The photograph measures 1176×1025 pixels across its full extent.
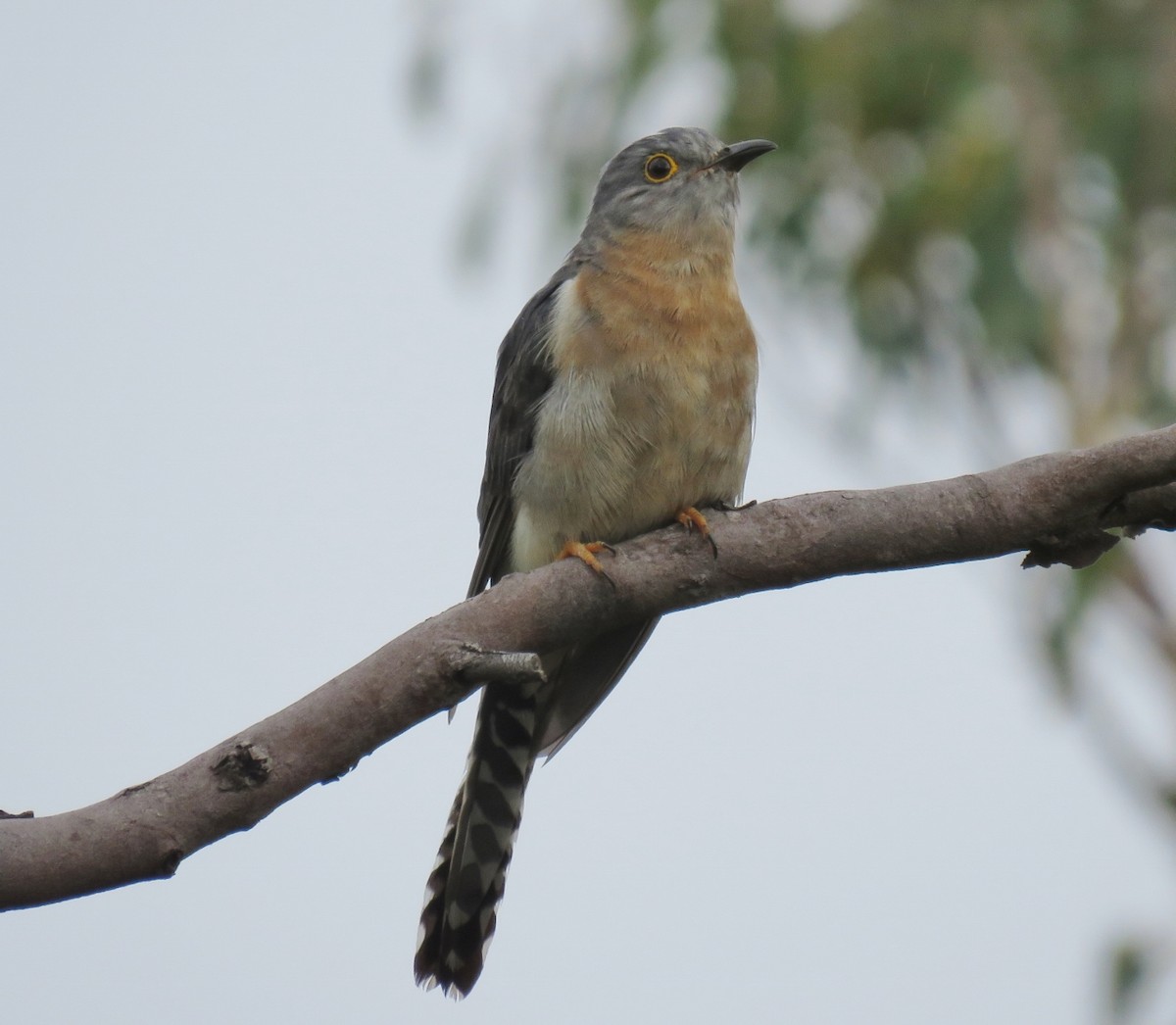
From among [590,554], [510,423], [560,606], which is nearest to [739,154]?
[510,423]

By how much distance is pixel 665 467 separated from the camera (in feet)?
13.3

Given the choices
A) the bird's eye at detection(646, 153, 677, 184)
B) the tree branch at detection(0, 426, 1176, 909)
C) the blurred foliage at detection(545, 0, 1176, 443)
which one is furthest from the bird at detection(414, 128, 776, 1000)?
the blurred foliage at detection(545, 0, 1176, 443)

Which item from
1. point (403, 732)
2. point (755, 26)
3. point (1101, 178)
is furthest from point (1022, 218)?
point (403, 732)

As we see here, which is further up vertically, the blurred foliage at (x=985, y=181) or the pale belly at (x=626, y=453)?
the blurred foliage at (x=985, y=181)

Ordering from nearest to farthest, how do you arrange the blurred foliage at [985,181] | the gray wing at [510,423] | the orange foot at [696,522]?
the orange foot at [696,522] → the gray wing at [510,423] → the blurred foliage at [985,181]

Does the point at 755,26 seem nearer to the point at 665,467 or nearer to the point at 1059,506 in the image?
the point at 665,467

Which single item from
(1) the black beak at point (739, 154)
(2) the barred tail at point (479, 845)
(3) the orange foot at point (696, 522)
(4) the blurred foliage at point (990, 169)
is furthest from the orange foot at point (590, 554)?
(4) the blurred foliage at point (990, 169)

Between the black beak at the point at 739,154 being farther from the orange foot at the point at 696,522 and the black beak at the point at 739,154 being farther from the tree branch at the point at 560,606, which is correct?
the tree branch at the point at 560,606

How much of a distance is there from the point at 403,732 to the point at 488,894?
142 cm

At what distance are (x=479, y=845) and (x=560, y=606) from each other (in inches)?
53.5

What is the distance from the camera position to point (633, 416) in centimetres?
407

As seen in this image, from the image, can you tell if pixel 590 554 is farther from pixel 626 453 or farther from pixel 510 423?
pixel 510 423

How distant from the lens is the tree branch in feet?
8.30

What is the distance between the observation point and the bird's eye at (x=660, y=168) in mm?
4991
